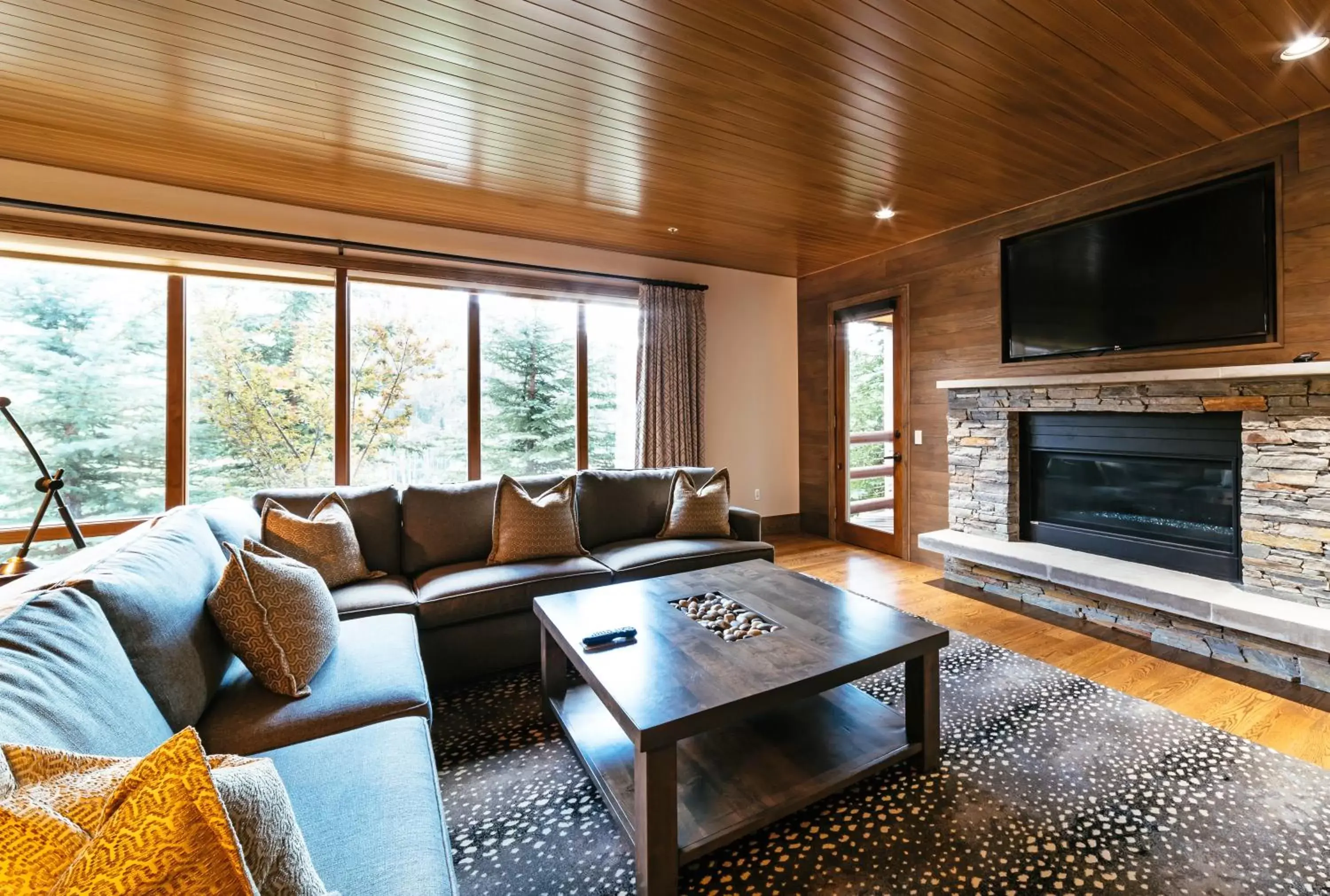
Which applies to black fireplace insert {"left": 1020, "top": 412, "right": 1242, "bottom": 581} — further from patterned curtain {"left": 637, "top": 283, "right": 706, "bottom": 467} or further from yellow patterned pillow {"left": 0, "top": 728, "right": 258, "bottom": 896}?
yellow patterned pillow {"left": 0, "top": 728, "right": 258, "bottom": 896}

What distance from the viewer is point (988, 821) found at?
5.55ft

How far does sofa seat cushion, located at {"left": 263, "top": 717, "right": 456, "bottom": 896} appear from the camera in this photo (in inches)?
39.3

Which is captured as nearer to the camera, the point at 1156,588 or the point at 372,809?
the point at 372,809

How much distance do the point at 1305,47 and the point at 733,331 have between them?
373cm

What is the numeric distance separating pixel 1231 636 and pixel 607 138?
3937mm

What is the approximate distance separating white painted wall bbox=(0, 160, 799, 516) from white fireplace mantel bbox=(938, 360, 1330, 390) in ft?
5.94

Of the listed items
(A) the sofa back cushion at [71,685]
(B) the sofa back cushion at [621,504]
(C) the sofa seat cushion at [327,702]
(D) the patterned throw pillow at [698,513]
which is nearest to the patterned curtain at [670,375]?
(B) the sofa back cushion at [621,504]

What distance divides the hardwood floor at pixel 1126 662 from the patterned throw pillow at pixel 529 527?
1999mm

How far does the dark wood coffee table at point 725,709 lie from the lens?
1.42 meters

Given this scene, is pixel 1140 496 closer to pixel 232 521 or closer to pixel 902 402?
pixel 902 402

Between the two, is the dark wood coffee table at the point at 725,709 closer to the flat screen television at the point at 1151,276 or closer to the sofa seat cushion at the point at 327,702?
the sofa seat cushion at the point at 327,702

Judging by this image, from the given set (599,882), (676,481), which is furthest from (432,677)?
(676,481)

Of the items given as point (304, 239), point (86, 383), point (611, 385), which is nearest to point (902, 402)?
point (611, 385)

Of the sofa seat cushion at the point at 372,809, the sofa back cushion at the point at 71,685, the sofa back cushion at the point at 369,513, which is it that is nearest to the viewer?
the sofa back cushion at the point at 71,685
